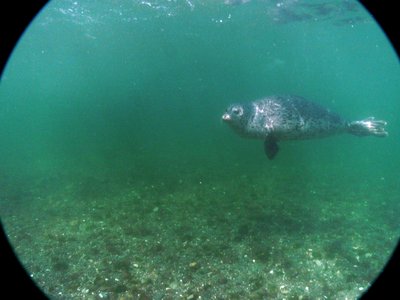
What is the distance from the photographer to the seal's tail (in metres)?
9.94

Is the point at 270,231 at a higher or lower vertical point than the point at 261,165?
higher

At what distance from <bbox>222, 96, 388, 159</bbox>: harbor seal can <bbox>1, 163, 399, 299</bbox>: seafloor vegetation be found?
2117 mm

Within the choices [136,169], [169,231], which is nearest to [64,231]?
[169,231]

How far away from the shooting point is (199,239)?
675 cm

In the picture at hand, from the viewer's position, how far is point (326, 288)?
16.8 ft

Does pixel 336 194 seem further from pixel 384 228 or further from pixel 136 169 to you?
pixel 136 169

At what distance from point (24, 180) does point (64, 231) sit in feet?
24.6

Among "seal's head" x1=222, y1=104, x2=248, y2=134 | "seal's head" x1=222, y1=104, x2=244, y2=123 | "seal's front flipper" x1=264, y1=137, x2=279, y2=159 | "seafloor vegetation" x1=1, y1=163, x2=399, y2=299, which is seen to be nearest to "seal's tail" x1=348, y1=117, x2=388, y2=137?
"seafloor vegetation" x1=1, y1=163, x2=399, y2=299

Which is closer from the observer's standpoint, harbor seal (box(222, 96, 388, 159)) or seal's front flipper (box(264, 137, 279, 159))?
seal's front flipper (box(264, 137, 279, 159))

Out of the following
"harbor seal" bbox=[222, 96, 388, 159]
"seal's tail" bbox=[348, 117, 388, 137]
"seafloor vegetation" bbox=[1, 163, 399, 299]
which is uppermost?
"harbor seal" bbox=[222, 96, 388, 159]

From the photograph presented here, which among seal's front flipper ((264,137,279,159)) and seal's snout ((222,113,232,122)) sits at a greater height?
seal's snout ((222,113,232,122))

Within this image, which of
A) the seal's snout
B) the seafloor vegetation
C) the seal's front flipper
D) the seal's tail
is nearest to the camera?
the seafloor vegetation

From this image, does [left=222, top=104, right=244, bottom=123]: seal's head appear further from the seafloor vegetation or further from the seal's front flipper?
the seafloor vegetation

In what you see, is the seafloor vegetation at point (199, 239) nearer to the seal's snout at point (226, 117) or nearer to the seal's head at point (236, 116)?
the seal's head at point (236, 116)
